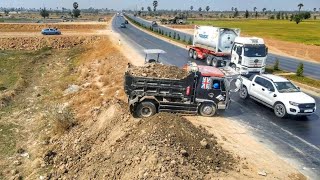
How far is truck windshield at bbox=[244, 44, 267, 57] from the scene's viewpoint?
28.0 meters

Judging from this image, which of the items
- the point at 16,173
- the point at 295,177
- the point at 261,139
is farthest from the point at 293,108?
the point at 16,173

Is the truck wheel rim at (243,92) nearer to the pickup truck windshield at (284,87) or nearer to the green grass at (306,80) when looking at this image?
the pickup truck windshield at (284,87)

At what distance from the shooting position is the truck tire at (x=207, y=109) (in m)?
18.7

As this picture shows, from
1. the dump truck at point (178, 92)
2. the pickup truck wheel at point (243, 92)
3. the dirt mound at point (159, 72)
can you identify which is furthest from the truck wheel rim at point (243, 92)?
the dirt mound at point (159, 72)

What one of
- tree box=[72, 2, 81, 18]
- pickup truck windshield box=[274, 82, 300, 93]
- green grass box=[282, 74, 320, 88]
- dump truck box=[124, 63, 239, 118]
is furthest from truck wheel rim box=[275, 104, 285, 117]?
tree box=[72, 2, 81, 18]

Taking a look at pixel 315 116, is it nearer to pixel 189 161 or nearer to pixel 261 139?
pixel 261 139

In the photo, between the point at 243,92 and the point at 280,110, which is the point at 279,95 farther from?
the point at 243,92

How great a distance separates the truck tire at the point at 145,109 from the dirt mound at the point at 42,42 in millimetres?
45050

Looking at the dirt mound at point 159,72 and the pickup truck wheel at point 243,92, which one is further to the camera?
the pickup truck wheel at point 243,92

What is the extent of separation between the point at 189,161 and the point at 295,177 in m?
3.95

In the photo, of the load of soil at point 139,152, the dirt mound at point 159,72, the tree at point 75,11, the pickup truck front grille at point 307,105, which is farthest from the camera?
the tree at point 75,11

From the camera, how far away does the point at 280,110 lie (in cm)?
1997

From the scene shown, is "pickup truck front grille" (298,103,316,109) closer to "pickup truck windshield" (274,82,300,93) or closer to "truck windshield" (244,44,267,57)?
"pickup truck windshield" (274,82,300,93)

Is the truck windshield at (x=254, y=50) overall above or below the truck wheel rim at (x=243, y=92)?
above
